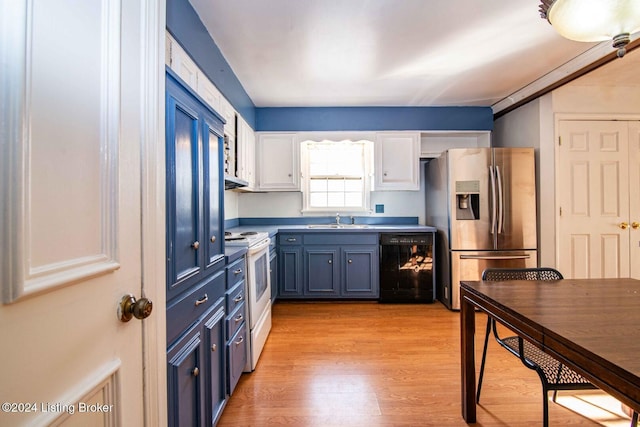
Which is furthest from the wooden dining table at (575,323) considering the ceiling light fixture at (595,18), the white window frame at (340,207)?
the white window frame at (340,207)

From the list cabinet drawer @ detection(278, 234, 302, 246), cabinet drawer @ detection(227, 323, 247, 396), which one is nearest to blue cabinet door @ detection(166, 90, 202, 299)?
cabinet drawer @ detection(227, 323, 247, 396)

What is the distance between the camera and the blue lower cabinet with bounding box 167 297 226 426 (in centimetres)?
107

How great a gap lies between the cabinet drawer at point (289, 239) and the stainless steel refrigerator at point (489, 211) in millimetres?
1740

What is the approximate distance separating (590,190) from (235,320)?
3.71 meters

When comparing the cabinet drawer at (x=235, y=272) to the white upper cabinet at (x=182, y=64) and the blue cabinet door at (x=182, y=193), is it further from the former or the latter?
the white upper cabinet at (x=182, y=64)

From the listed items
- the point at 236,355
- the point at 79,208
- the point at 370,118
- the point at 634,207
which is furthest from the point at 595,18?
the point at 634,207

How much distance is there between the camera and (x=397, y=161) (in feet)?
12.7

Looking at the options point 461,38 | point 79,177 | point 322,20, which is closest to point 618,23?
point 461,38

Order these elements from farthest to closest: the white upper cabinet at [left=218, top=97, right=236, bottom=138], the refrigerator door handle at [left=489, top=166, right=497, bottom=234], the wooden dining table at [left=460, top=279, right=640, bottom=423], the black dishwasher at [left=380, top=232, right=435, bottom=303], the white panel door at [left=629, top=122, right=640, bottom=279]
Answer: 1. the black dishwasher at [left=380, top=232, right=435, bottom=303]
2. the refrigerator door handle at [left=489, top=166, right=497, bottom=234]
3. the white panel door at [left=629, top=122, right=640, bottom=279]
4. the white upper cabinet at [left=218, top=97, right=236, bottom=138]
5. the wooden dining table at [left=460, top=279, right=640, bottom=423]

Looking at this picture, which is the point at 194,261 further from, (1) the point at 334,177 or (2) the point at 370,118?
(2) the point at 370,118

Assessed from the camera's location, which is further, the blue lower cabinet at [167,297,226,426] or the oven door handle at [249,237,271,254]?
the oven door handle at [249,237,271,254]

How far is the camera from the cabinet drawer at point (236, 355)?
5.55 feet

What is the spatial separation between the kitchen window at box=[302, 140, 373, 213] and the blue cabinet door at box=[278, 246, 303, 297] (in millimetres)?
792

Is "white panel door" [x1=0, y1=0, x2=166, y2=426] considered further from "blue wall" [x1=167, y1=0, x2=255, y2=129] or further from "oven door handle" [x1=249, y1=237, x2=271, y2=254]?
"oven door handle" [x1=249, y1=237, x2=271, y2=254]
